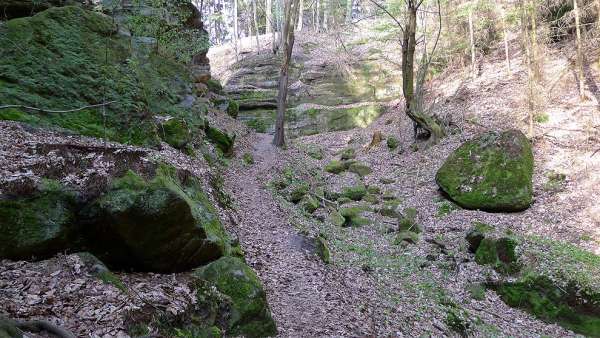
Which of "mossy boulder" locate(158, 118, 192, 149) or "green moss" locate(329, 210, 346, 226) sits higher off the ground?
"mossy boulder" locate(158, 118, 192, 149)

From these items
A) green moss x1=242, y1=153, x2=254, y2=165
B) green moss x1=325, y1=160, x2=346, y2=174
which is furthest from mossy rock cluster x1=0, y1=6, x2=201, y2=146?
green moss x1=325, y1=160, x2=346, y2=174

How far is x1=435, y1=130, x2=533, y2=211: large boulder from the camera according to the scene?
11500 millimetres

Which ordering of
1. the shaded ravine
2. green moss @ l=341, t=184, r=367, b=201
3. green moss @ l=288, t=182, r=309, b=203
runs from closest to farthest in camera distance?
the shaded ravine, green moss @ l=288, t=182, r=309, b=203, green moss @ l=341, t=184, r=367, b=201

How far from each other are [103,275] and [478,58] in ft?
77.4

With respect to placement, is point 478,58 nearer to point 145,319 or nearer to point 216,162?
point 216,162

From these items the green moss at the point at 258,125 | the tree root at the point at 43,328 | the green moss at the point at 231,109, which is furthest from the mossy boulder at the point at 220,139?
the tree root at the point at 43,328

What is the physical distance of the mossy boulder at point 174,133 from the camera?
997 centimetres

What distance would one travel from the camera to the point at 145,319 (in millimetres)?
4043

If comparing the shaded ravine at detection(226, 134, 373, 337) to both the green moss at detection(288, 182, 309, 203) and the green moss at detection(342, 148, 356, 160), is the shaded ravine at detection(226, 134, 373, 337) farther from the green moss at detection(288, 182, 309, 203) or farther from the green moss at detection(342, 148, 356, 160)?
the green moss at detection(342, 148, 356, 160)

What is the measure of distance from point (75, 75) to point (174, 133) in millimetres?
2677

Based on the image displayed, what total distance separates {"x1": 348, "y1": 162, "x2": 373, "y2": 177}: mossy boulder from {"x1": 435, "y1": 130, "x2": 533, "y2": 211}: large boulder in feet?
11.8

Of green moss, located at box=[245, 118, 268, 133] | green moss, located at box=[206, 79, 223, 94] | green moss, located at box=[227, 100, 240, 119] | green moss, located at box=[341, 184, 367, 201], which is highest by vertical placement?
green moss, located at box=[206, 79, 223, 94]

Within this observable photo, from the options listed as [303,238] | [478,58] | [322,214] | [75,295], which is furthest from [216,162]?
[478,58]

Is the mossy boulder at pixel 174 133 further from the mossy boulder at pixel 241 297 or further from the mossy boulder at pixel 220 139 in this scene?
the mossy boulder at pixel 241 297
